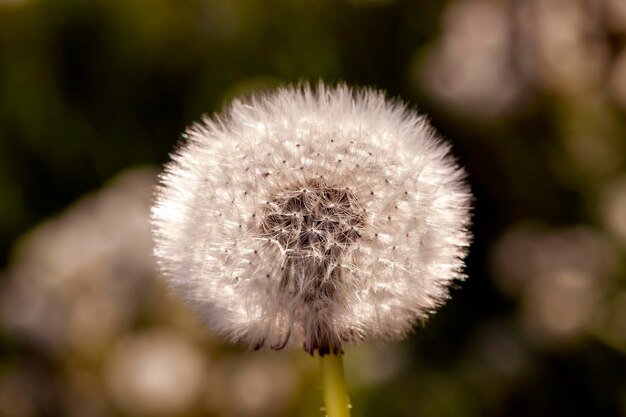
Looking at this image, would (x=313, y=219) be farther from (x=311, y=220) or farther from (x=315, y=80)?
(x=315, y=80)

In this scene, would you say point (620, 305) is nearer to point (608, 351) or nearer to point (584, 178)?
point (608, 351)

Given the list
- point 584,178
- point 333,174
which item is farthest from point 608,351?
point 333,174

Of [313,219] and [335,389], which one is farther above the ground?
[313,219]

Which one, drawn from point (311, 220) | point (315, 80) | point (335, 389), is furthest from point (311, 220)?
point (315, 80)

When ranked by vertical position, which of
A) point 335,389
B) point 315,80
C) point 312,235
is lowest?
point 335,389

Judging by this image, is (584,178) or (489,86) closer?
(584,178)

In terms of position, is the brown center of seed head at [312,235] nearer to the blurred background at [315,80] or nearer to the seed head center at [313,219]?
the seed head center at [313,219]

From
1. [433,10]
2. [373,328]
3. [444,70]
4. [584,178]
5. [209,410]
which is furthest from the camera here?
[433,10]
